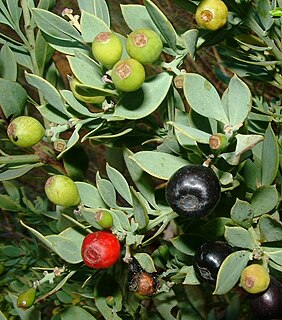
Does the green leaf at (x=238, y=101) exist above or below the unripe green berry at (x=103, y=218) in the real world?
above

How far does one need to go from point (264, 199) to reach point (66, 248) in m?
0.22

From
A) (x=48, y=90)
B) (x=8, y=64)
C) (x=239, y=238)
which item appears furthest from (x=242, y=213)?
(x=8, y=64)

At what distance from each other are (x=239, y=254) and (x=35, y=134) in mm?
244

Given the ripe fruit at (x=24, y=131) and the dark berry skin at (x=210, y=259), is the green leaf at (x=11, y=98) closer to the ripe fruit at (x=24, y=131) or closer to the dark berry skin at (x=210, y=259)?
the ripe fruit at (x=24, y=131)

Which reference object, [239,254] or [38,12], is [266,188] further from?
[38,12]

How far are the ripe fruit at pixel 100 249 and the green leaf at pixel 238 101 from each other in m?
0.18

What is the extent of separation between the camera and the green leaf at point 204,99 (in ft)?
1.75

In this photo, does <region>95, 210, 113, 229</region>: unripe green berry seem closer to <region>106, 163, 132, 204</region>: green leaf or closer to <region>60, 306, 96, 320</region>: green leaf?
<region>106, 163, 132, 204</region>: green leaf

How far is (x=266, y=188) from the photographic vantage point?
0.57 meters

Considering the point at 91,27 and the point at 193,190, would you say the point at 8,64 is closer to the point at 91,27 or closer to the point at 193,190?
the point at 91,27

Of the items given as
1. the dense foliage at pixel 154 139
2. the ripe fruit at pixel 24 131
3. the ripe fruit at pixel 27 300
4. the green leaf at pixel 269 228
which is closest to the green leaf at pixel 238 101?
the dense foliage at pixel 154 139

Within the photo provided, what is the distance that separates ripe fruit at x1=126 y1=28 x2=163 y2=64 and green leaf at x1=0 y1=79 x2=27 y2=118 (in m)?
0.17

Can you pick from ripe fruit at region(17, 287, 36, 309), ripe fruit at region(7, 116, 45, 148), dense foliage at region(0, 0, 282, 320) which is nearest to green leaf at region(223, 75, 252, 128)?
dense foliage at region(0, 0, 282, 320)

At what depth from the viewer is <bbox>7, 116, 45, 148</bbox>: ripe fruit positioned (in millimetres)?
604
